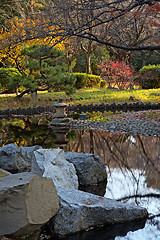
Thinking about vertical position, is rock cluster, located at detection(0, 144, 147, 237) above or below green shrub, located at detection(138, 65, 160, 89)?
below

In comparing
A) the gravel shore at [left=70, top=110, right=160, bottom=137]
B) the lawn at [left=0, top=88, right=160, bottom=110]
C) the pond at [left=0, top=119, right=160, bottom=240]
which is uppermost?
the lawn at [left=0, top=88, right=160, bottom=110]

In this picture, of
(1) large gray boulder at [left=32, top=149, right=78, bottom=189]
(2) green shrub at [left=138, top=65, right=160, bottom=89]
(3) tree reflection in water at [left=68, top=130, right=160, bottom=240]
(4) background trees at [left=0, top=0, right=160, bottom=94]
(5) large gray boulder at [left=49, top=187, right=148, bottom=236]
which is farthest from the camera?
(2) green shrub at [left=138, top=65, right=160, bottom=89]

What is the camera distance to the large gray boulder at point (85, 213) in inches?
135

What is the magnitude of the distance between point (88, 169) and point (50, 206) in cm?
189

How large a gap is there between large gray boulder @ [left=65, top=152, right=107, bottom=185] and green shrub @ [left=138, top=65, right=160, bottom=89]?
17117 mm

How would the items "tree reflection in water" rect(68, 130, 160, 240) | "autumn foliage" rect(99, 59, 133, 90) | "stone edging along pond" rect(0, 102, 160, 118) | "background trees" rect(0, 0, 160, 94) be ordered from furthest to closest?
"autumn foliage" rect(99, 59, 133, 90)
"stone edging along pond" rect(0, 102, 160, 118)
"background trees" rect(0, 0, 160, 94)
"tree reflection in water" rect(68, 130, 160, 240)

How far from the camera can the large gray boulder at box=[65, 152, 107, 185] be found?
5.10m

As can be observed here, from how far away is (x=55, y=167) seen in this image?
451cm

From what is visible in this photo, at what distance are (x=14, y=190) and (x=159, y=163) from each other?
3873 millimetres

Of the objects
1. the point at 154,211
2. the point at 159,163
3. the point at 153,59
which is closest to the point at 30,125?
the point at 159,163

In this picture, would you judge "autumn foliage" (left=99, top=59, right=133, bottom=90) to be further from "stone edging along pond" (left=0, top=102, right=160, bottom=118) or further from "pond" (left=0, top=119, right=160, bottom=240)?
"pond" (left=0, top=119, right=160, bottom=240)

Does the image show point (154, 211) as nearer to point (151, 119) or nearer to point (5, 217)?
point (5, 217)

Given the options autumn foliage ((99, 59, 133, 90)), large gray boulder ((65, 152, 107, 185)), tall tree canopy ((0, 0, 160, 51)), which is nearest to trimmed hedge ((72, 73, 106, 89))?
autumn foliage ((99, 59, 133, 90))

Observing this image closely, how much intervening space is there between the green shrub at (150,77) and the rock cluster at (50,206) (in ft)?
59.4
